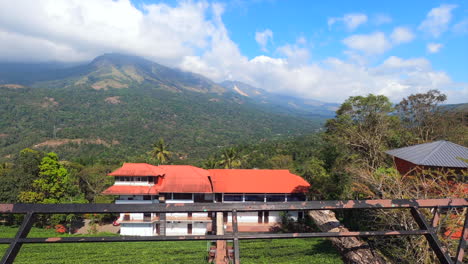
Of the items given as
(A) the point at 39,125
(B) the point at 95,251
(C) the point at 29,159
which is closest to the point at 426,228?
(B) the point at 95,251

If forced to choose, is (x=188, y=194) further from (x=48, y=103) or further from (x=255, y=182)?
(x=48, y=103)

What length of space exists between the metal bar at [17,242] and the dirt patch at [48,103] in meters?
140

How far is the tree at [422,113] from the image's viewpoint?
20.4 meters

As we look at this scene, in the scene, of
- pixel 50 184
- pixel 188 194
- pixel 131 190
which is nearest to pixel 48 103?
pixel 50 184

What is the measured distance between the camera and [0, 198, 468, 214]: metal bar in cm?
155

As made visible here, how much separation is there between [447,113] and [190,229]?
2599cm

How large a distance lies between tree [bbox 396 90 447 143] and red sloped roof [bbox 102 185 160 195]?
23.2m

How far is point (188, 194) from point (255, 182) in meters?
5.52

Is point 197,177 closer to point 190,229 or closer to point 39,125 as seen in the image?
point 190,229

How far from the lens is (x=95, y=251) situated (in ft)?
41.6

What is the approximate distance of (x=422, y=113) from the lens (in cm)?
2209

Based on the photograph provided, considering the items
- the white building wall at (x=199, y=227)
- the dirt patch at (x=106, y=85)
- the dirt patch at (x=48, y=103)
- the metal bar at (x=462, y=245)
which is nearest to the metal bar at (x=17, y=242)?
the metal bar at (x=462, y=245)

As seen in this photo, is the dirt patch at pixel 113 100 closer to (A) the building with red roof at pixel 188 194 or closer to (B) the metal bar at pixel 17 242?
(A) the building with red roof at pixel 188 194

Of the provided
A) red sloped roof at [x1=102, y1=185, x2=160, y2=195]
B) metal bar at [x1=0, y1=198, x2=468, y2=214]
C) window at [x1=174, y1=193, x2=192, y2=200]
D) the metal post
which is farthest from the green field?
metal bar at [x1=0, y1=198, x2=468, y2=214]
